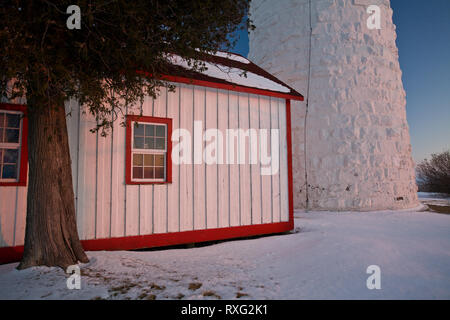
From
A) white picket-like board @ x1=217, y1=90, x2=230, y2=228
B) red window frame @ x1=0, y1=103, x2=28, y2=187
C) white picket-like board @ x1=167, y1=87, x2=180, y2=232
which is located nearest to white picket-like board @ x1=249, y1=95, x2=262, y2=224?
white picket-like board @ x1=217, y1=90, x2=230, y2=228

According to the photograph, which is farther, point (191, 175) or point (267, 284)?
point (191, 175)

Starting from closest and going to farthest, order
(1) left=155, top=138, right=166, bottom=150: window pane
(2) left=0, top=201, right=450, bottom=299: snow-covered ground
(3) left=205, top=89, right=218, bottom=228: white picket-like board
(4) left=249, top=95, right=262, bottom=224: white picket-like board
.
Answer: (2) left=0, top=201, right=450, bottom=299: snow-covered ground < (1) left=155, top=138, right=166, bottom=150: window pane < (3) left=205, top=89, right=218, bottom=228: white picket-like board < (4) left=249, top=95, right=262, bottom=224: white picket-like board

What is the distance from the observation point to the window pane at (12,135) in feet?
15.7

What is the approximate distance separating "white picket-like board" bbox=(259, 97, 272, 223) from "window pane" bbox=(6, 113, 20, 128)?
5.07 m

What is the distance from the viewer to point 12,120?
15.8ft

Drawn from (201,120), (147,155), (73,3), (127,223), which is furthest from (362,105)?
(73,3)

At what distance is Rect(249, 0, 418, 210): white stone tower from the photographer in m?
A: 11.0

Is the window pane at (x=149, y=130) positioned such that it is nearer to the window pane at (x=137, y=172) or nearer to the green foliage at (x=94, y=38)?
the window pane at (x=137, y=172)

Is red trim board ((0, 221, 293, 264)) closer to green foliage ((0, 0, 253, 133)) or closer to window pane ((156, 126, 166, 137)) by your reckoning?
window pane ((156, 126, 166, 137))

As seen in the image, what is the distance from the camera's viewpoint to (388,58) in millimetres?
11844

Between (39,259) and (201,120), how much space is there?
3.93m

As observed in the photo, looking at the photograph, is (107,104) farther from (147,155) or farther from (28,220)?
(28,220)

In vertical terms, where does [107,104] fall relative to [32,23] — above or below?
below

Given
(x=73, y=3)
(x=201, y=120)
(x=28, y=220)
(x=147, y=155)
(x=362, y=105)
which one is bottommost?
(x=28, y=220)
